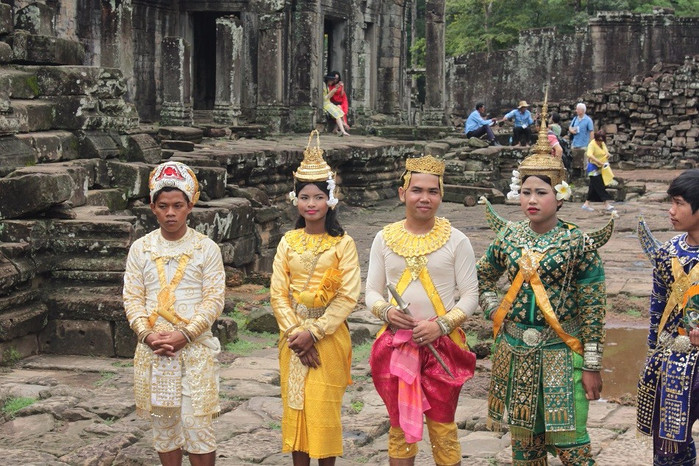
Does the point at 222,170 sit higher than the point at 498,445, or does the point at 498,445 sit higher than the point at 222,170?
the point at 222,170

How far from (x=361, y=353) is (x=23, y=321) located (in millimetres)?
2309

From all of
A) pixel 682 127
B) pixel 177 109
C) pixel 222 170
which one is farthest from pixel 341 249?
pixel 682 127

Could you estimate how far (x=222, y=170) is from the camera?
1037 cm

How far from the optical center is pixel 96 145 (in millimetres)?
9445

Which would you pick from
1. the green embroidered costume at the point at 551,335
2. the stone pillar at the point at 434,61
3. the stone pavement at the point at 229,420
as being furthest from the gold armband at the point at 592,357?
the stone pillar at the point at 434,61

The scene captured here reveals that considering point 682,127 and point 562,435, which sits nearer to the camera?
point 562,435

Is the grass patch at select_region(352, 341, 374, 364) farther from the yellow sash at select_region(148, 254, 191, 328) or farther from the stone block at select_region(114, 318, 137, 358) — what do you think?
the yellow sash at select_region(148, 254, 191, 328)

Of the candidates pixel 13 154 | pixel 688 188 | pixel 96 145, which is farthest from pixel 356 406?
pixel 96 145

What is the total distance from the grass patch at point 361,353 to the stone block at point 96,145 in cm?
335

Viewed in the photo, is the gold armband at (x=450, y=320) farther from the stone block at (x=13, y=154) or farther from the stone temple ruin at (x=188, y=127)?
the stone block at (x=13, y=154)

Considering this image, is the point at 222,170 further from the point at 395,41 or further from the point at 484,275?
the point at 395,41

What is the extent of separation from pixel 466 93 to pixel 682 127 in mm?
7866

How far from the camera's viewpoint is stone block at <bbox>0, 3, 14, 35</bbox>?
8953 millimetres

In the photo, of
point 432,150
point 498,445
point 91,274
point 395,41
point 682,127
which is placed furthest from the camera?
point 682,127
